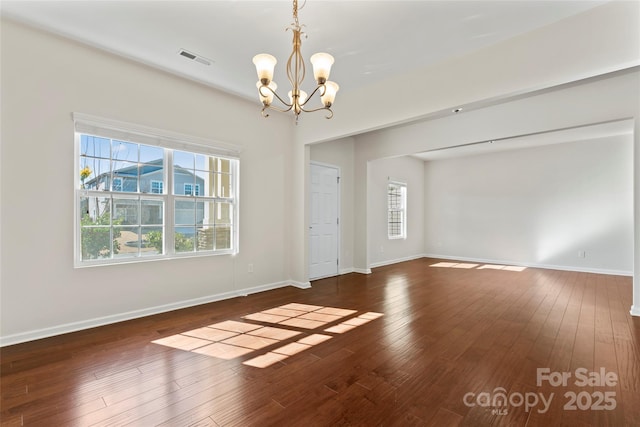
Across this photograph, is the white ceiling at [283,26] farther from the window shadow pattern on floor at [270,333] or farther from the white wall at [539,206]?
the white wall at [539,206]

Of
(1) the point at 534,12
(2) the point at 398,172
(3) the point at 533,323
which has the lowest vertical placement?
(3) the point at 533,323

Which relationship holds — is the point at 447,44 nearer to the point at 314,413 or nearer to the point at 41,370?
the point at 314,413

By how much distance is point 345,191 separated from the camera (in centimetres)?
642

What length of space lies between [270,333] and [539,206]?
7352 mm

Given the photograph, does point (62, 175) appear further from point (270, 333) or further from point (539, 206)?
point (539, 206)

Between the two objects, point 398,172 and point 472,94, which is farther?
point 398,172

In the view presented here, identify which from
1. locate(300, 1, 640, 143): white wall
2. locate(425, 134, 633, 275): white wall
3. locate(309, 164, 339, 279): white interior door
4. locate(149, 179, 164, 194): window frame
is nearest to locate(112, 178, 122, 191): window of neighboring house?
locate(149, 179, 164, 194): window frame

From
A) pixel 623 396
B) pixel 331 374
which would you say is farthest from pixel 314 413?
pixel 623 396

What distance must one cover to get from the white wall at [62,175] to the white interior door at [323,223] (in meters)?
2.01

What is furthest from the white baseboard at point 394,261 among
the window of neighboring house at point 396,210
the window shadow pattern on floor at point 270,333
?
the window shadow pattern on floor at point 270,333

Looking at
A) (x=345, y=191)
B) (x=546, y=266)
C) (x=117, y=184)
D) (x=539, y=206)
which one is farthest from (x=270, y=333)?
(x=539, y=206)

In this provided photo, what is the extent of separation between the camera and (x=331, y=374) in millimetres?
2252

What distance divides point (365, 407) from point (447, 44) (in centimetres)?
355

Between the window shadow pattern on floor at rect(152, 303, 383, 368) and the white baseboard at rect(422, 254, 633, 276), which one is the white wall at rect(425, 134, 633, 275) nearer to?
the white baseboard at rect(422, 254, 633, 276)
